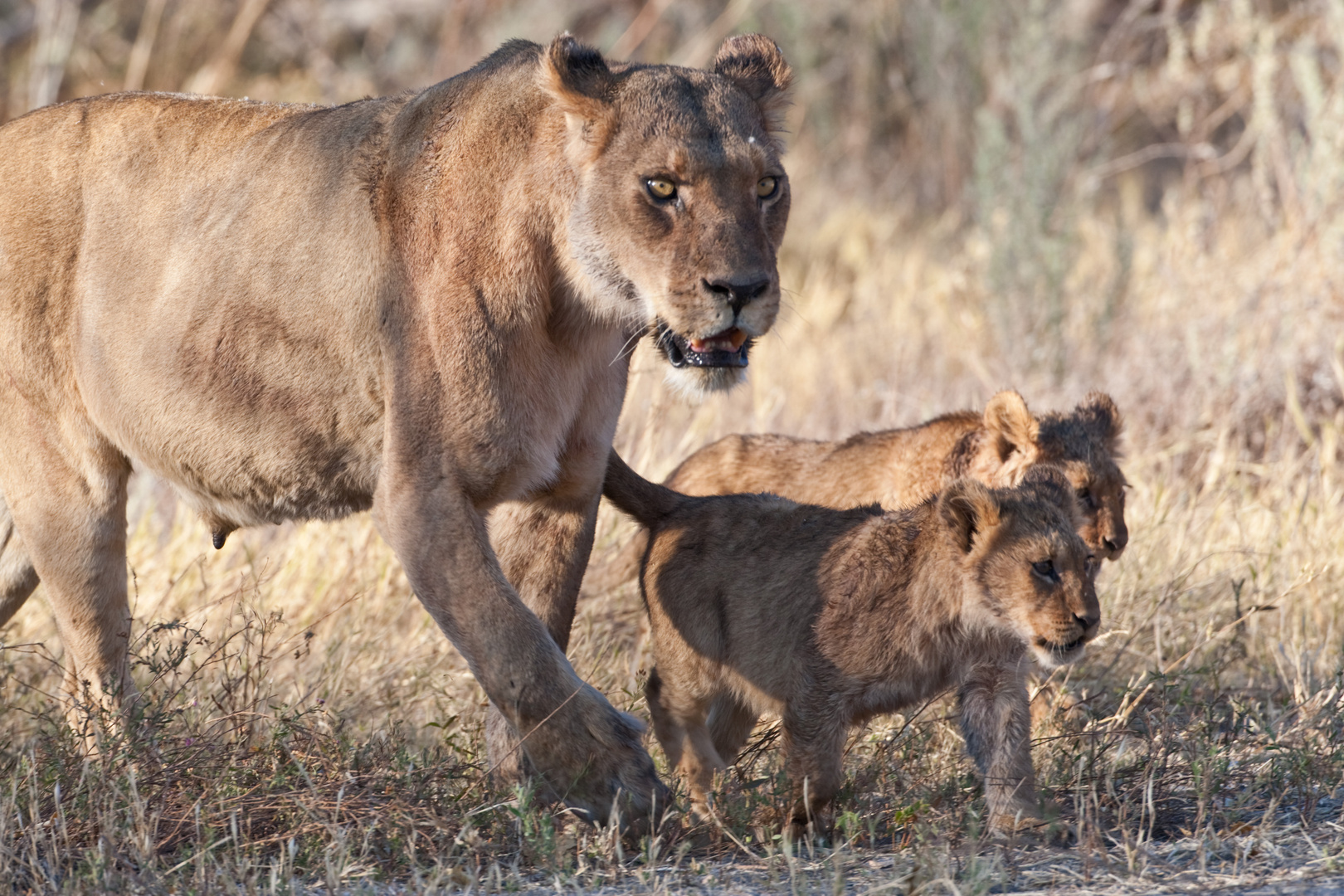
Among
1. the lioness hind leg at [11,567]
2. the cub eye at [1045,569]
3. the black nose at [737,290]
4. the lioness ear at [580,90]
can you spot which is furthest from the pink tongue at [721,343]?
the lioness hind leg at [11,567]

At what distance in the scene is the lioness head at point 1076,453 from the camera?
4.93 m

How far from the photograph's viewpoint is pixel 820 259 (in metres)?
11.4

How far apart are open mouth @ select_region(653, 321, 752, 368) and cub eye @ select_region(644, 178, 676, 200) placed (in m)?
0.32

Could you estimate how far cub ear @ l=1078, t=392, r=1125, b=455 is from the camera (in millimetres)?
5359

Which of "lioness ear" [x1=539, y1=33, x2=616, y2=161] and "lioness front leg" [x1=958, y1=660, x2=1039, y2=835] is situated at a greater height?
"lioness ear" [x1=539, y1=33, x2=616, y2=161]

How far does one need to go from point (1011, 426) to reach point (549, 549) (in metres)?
1.77

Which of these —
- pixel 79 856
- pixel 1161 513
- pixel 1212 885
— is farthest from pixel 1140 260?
pixel 79 856

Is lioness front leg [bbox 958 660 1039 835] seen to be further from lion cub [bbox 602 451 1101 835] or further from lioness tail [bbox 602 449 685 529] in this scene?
lioness tail [bbox 602 449 685 529]

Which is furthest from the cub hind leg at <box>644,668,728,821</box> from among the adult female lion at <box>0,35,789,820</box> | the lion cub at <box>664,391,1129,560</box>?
the lion cub at <box>664,391,1129,560</box>

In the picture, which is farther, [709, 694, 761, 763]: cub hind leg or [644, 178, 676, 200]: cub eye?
[709, 694, 761, 763]: cub hind leg

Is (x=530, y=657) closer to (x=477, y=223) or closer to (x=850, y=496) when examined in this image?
(x=477, y=223)

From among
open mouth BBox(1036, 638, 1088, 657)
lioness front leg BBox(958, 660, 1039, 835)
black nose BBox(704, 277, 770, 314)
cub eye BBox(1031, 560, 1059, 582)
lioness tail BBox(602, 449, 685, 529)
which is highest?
black nose BBox(704, 277, 770, 314)

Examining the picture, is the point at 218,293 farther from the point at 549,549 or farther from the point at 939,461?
the point at 939,461

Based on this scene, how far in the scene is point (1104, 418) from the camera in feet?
17.7
